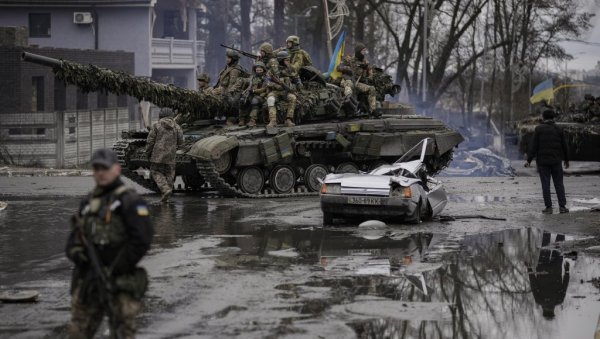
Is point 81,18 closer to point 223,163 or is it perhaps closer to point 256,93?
point 256,93

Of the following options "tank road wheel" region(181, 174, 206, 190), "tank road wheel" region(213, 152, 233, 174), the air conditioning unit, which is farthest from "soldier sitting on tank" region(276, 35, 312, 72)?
the air conditioning unit

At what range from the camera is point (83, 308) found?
26.2 feet

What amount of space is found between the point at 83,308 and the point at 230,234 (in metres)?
8.06

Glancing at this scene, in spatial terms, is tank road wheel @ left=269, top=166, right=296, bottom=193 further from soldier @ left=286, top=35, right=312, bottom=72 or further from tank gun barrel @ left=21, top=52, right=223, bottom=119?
soldier @ left=286, top=35, right=312, bottom=72

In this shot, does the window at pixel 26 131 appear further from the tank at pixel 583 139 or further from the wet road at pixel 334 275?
the tank at pixel 583 139

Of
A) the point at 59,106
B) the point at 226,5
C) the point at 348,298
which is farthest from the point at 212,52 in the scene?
the point at 348,298

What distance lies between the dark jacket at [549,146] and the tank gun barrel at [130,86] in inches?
271

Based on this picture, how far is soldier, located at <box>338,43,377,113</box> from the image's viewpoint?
82.5 ft

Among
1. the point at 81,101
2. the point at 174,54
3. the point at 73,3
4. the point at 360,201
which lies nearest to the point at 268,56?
the point at 360,201

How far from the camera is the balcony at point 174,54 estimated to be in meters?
53.1

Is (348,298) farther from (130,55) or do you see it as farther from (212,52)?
(212,52)

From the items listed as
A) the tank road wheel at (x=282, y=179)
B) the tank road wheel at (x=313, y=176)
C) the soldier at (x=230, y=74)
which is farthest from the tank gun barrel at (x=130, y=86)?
the tank road wheel at (x=313, y=176)

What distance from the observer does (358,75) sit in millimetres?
25594

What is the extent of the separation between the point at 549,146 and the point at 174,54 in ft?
124
